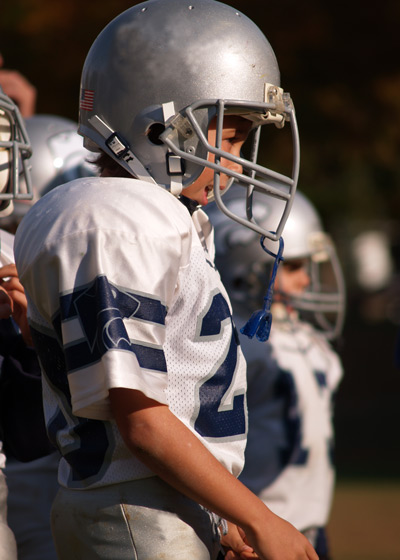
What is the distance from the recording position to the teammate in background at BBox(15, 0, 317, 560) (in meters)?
1.79

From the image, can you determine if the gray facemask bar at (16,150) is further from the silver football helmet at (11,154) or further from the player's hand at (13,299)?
the player's hand at (13,299)

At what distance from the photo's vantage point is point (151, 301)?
1.82m

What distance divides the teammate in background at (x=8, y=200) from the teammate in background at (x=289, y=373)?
145 centimetres

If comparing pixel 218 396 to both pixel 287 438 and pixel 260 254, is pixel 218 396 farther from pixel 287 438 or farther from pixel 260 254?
pixel 260 254

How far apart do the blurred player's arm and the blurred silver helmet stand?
7.10 ft

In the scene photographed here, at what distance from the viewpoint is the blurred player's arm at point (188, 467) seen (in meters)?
1.78

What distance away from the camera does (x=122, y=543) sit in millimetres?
1890

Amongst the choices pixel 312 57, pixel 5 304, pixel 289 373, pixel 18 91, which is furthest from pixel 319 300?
pixel 312 57

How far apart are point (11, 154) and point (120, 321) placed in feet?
3.33

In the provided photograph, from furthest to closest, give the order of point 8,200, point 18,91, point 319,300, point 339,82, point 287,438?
point 339,82 < point 18,91 < point 319,300 < point 287,438 < point 8,200

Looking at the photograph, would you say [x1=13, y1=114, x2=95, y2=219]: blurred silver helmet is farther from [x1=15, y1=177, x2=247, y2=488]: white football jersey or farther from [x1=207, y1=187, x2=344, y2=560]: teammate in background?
[x1=15, y1=177, x2=247, y2=488]: white football jersey

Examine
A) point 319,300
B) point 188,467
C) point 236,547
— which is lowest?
point 319,300

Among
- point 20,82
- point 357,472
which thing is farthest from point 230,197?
point 357,472

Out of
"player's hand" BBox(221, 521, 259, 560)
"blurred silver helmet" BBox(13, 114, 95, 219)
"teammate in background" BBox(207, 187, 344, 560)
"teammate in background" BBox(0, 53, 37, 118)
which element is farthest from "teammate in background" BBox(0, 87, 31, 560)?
"teammate in background" BBox(0, 53, 37, 118)
